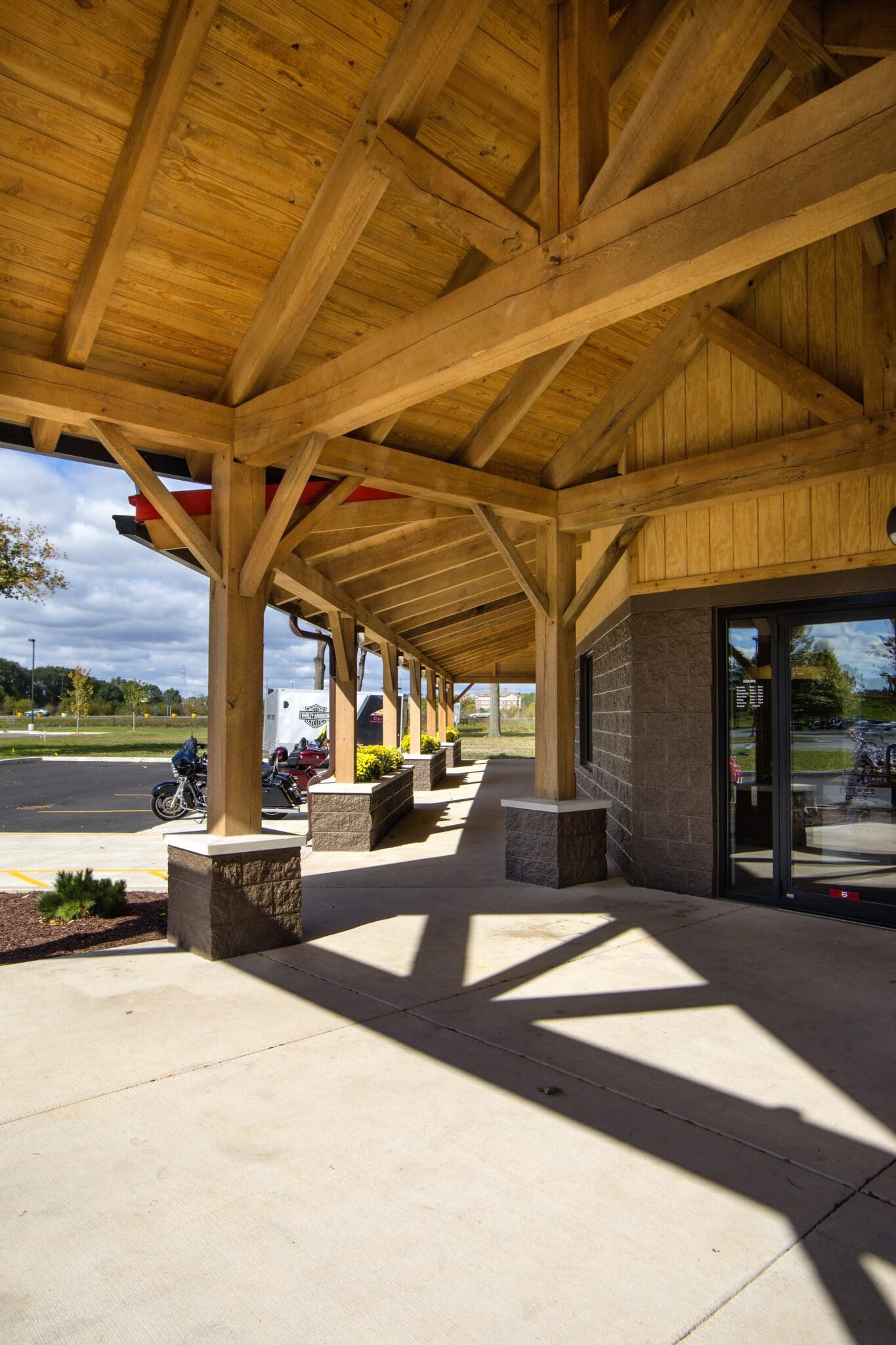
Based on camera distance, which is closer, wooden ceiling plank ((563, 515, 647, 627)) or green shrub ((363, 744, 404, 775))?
wooden ceiling plank ((563, 515, 647, 627))

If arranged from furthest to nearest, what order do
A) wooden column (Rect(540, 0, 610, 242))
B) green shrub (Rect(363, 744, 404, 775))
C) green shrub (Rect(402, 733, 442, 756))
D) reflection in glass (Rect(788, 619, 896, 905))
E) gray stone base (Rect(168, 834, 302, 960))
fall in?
green shrub (Rect(402, 733, 442, 756))
green shrub (Rect(363, 744, 404, 775))
reflection in glass (Rect(788, 619, 896, 905))
gray stone base (Rect(168, 834, 302, 960))
wooden column (Rect(540, 0, 610, 242))

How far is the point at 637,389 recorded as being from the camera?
670 cm

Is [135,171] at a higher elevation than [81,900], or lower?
higher

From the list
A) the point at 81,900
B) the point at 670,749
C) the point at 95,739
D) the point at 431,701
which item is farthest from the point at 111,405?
the point at 95,739

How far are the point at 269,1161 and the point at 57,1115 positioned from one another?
93 centimetres

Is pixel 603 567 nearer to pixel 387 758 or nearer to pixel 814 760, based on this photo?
pixel 814 760

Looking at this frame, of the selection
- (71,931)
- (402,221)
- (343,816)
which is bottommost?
(71,931)

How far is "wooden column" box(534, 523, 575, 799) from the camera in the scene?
7305 mm

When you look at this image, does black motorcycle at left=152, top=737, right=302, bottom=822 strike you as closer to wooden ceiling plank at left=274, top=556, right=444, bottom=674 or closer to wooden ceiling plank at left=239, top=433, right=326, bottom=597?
wooden ceiling plank at left=274, top=556, right=444, bottom=674

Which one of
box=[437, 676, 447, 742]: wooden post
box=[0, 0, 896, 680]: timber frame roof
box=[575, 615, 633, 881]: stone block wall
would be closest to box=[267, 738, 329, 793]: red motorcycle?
box=[437, 676, 447, 742]: wooden post

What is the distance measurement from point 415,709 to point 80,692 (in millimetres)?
41700

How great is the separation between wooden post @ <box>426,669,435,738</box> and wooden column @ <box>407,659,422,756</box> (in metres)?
2.23

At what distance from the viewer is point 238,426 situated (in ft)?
17.5

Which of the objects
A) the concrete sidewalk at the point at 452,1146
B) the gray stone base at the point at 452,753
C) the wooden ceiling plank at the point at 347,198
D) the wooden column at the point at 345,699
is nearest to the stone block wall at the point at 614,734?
the concrete sidewalk at the point at 452,1146
